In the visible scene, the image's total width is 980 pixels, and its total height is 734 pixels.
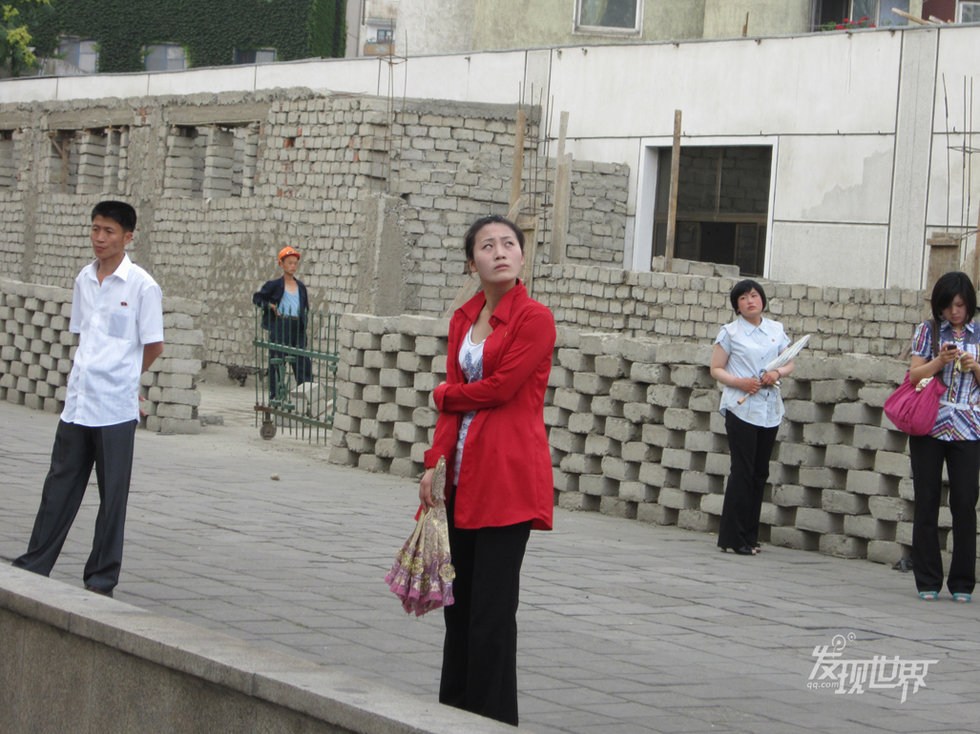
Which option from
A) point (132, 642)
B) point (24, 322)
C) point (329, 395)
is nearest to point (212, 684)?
point (132, 642)

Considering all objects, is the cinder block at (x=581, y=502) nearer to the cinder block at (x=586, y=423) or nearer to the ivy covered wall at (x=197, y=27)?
the cinder block at (x=586, y=423)

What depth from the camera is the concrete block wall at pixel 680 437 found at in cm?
1023

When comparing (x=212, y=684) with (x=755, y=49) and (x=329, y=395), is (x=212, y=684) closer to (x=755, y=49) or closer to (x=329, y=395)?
(x=329, y=395)

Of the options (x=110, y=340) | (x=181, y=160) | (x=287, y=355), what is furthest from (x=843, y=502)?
(x=181, y=160)

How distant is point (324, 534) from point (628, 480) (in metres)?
2.61

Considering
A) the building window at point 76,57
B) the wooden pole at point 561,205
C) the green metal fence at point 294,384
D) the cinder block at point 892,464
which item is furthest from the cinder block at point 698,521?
the building window at point 76,57

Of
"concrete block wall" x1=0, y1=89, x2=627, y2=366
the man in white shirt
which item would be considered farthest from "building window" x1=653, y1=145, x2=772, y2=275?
the man in white shirt

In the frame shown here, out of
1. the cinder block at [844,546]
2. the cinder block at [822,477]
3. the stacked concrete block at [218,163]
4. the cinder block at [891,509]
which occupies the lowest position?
the cinder block at [844,546]

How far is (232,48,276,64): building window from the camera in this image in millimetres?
44875

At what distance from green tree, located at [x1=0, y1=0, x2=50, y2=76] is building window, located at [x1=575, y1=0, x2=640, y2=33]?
16.2m

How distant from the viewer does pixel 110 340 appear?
7.64 m

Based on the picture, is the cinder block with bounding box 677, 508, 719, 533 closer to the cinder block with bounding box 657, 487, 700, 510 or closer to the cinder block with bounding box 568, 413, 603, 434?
the cinder block with bounding box 657, 487, 700, 510

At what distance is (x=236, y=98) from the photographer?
78.9 ft

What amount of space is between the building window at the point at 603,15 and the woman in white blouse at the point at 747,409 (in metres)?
23.2
